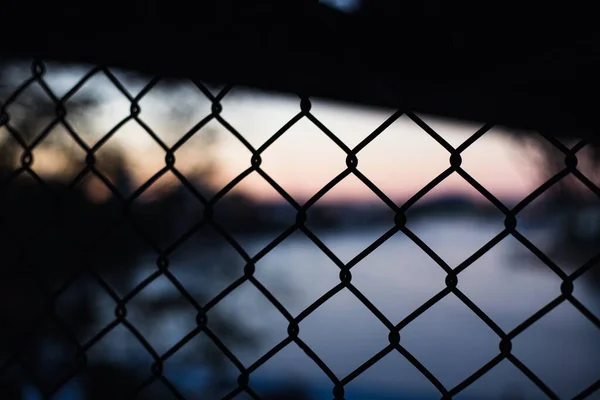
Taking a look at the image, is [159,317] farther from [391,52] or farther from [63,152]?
[391,52]

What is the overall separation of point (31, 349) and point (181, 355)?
3.30 ft

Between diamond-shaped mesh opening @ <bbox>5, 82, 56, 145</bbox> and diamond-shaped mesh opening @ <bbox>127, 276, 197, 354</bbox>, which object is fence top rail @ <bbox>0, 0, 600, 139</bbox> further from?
diamond-shaped mesh opening @ <bbox>127, 276, 197, 354</bbox>

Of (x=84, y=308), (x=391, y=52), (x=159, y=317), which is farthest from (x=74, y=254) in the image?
(x=391, y=52)

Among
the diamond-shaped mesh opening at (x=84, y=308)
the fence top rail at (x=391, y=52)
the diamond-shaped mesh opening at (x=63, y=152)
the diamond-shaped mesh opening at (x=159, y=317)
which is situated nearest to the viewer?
the fence top rail at (x=391, y=52)

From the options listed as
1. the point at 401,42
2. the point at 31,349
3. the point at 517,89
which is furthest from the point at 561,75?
the point at 31,349

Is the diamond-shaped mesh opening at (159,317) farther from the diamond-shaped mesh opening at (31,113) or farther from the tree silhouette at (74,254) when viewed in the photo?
the diamond-shaped mesh opening at (31,113)

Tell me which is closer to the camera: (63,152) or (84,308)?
(63,152)

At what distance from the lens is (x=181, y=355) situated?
397 cm

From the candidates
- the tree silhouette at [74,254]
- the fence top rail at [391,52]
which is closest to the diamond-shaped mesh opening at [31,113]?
the tree silhouette at [74,254]

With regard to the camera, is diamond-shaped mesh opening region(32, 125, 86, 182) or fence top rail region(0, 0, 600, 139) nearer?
fence top rail region(0, 0, 600, 139)

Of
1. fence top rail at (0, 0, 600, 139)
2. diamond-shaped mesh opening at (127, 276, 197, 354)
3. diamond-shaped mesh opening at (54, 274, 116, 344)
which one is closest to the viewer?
fence top rail at (0, 0, 600, 139)

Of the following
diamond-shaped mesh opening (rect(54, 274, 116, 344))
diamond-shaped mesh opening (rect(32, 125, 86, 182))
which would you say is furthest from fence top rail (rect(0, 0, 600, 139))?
diamond-shaped mesh opening (rect(54, 274, 116, 344))

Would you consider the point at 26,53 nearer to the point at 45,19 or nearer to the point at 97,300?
the point at 45,19

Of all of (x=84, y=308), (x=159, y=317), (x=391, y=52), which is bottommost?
(x=391, y=52)
